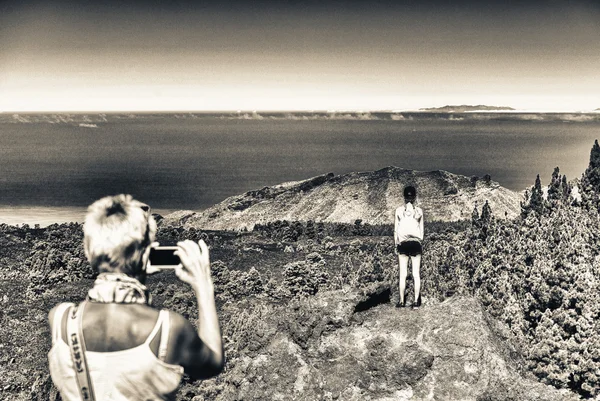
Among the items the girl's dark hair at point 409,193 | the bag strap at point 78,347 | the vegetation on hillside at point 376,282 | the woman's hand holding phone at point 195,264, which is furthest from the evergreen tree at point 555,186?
the bag strap at point 78,347

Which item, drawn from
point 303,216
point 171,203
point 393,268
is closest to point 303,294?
point 393,268

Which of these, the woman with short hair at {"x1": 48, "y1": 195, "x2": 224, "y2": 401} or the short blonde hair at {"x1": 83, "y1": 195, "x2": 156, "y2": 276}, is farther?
the short blonde hair at {"x1": 83, "y1": 195, "x2": 156, "y2": 276}

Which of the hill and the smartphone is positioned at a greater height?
the smartphone

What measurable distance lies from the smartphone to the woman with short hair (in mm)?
37

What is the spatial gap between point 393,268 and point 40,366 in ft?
67.0

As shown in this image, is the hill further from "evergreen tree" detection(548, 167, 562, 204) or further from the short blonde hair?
the short blonde hair

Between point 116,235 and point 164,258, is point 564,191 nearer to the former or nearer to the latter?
point 164,258

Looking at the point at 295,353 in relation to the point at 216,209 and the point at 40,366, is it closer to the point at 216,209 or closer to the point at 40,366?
the point at 40,366

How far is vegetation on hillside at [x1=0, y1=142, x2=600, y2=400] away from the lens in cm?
2273

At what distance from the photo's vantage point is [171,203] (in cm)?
15462

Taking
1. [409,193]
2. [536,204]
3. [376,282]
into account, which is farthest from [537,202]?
[409,193]

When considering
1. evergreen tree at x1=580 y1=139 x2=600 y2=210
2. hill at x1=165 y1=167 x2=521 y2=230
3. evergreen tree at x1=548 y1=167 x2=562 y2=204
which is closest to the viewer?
evergreen tree at x1=580 y1=139 x2=600 y2=210

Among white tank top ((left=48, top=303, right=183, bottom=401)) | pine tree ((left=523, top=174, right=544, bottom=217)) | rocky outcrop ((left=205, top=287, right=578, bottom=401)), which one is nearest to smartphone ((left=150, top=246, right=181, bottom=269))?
white tank top ((left=48, top=303, right=183, bottom=401))

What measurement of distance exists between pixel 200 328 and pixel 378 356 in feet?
34.1
